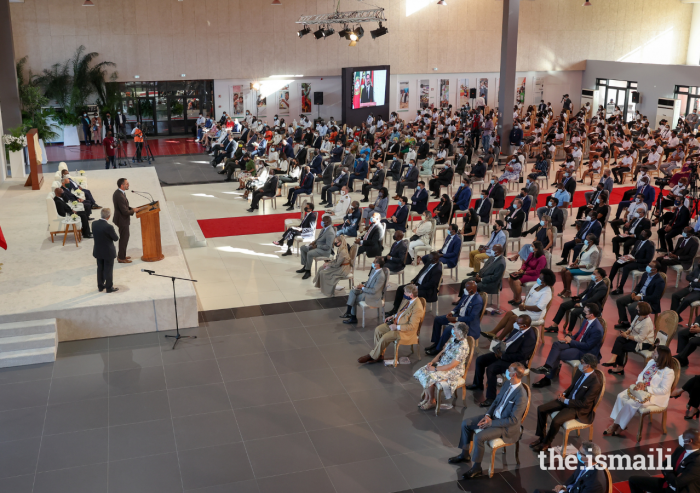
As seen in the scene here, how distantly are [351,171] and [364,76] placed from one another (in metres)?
11.0

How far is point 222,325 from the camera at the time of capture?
8969 mm

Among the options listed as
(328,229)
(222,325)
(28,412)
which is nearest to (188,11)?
(328,229)

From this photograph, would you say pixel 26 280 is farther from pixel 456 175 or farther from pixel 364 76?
pixel 364 76

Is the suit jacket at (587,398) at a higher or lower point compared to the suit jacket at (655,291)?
lower

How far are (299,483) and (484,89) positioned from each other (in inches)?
1040

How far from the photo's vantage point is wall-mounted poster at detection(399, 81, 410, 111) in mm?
28484

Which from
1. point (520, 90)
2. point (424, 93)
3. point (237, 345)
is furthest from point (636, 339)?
point (520, 90)

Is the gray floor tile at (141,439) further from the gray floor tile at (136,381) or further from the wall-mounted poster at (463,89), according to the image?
the wall-mounted poster at (463,89)

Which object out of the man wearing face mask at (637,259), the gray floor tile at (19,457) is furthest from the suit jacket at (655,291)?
the gray floor tile at (19,457)

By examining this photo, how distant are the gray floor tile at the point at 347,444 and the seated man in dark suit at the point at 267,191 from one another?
8.80m

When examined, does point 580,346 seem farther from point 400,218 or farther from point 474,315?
point 400,218

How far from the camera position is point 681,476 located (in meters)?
5.06

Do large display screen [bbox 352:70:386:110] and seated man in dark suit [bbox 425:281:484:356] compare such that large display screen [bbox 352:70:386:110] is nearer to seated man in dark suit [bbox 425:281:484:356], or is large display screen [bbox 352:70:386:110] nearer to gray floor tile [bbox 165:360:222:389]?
seated man in dark suit [bbox 425:281:484:356]

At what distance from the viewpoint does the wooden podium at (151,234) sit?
31.7ft
